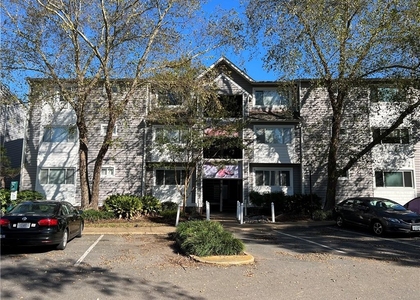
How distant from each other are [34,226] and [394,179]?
23.6 m

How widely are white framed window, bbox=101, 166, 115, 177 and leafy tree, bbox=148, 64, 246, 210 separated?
18.9 feet

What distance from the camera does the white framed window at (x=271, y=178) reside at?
2467 centimetres

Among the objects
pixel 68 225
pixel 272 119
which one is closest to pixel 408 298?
pixel 68 225

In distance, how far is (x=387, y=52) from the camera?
1612cm

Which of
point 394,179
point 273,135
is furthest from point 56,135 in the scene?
point 394,179

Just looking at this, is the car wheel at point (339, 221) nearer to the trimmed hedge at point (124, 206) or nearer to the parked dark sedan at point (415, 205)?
the parked dark sedan at point (415, 205)

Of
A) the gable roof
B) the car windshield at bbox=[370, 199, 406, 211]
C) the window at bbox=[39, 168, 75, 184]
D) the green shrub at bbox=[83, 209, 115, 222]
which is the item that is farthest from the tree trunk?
the car windshield at bbox=[370, 199, 406, 211]

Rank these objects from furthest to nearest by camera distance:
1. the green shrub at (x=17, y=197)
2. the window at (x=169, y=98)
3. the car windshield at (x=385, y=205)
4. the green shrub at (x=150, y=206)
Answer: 1. the green shrub at (x=150, y=206)
2. the green shrub at (x=17, y=197)
3. the window at (x=169, y=98)
4. the car windshield at (x=385, y=205)

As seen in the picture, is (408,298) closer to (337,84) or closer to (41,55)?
(337,84)

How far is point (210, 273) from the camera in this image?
7.22 metres

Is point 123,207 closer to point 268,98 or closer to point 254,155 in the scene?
point 254,155

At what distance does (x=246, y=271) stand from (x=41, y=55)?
14.4 meters

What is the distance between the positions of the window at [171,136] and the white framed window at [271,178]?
7.27 metres

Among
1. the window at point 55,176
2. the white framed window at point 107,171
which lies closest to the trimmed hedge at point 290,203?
the white framed window at point 107,171
